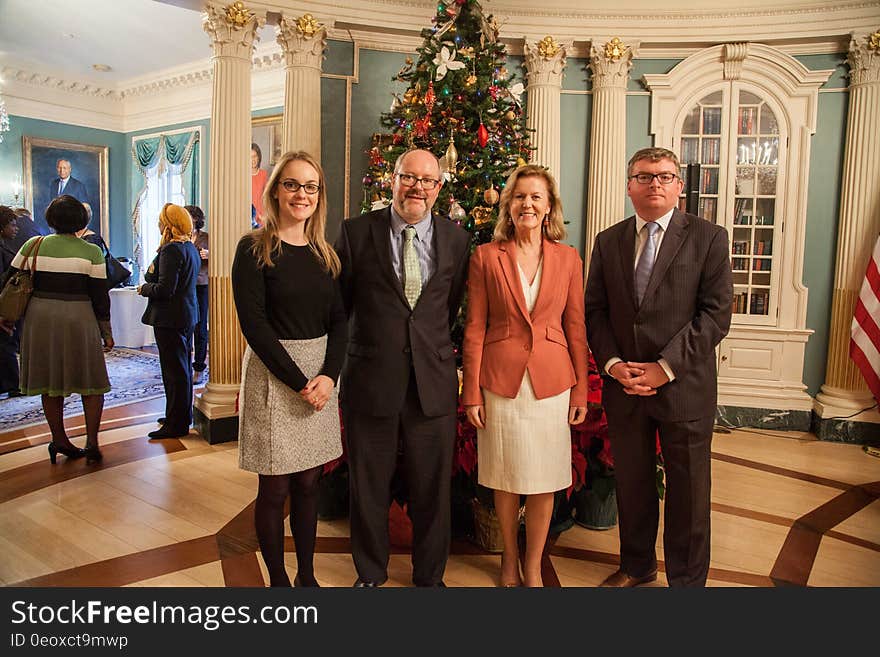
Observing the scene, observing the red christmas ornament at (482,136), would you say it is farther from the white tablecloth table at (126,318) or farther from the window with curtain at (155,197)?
the window with curtain at (155,197)

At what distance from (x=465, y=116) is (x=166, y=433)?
3048 millimetres

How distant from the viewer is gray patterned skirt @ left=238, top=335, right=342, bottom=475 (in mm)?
2121

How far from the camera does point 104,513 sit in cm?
324

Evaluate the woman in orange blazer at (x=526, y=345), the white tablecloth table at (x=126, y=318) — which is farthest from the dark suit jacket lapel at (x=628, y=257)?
the white tablecloth table at (x=126, y=318)

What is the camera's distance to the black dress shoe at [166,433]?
455 centimetres

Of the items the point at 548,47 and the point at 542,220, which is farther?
the point at 548,47

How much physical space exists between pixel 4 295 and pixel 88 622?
245 cm

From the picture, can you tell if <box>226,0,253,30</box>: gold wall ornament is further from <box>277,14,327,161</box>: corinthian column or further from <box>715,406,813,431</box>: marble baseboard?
<box>715,406,813,431</box>: marble baseboard

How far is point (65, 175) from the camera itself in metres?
9.68

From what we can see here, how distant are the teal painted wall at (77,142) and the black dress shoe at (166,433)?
671cm

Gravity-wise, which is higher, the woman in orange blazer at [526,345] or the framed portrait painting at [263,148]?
the framed portrait painting at [263,148]

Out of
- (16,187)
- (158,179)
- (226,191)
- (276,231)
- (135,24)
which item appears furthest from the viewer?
(158,179)

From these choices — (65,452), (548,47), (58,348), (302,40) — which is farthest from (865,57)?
(65,452)

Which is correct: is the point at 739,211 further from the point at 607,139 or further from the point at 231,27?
the point at 231,27
